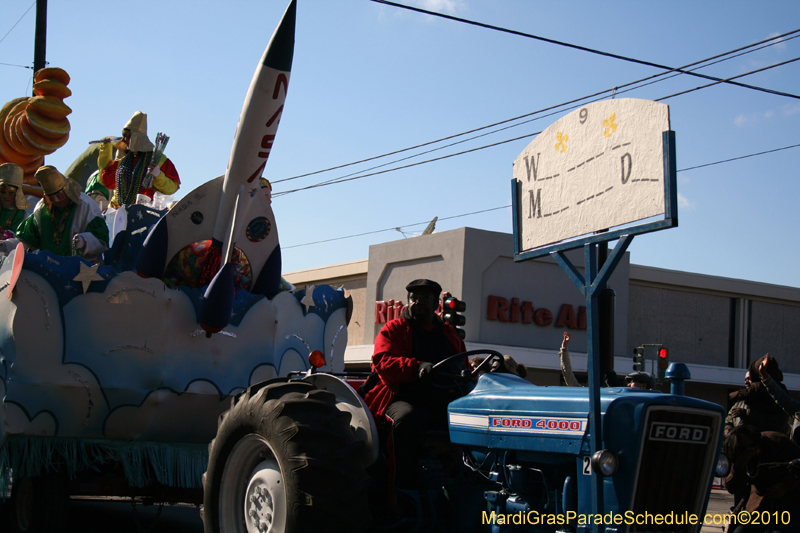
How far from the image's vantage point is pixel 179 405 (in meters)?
6.24

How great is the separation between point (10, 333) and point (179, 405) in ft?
4.50

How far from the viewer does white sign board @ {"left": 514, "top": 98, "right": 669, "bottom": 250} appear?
11.8 ft

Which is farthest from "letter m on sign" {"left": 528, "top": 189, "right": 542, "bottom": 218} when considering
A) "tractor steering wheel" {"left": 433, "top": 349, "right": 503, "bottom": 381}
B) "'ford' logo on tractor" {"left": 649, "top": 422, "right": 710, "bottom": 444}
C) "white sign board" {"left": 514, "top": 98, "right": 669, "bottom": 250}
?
"'ford' logo on tractor" {"left": 649, "top": 422, "right": 710, "bottom": 444}

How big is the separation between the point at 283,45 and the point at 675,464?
5.84m

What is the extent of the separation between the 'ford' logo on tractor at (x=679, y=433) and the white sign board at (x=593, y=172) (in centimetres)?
101

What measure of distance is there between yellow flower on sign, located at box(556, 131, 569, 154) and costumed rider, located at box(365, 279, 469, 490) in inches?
56.3

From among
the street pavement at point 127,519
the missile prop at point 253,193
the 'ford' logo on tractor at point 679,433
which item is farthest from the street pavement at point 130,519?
the 'ford' logo on tractor at point 679,433

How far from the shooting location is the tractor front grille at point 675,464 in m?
3.75

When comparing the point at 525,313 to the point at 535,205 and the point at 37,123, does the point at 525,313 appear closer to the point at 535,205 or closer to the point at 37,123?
the point at 37,123

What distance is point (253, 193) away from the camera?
793 cm

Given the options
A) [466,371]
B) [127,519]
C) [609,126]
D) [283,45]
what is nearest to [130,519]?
[127,519]

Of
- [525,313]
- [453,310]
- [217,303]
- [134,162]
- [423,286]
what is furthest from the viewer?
[525,313]

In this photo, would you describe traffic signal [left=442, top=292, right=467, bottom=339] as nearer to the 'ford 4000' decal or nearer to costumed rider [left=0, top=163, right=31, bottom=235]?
the 'ford 4000' decal

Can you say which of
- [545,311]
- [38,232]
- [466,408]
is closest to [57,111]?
[38,232]
